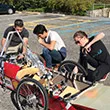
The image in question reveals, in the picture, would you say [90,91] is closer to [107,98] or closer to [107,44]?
[107,98]

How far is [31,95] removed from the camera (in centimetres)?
430

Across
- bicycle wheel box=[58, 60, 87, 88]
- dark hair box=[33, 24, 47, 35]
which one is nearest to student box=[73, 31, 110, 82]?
bicycle wheel box=[58, 60, 87, 88]

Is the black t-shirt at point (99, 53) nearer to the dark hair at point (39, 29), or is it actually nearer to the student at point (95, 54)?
the student at point (95, 54)

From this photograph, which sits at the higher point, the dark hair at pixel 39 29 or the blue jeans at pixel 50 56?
the dark hair at pixel 39 29

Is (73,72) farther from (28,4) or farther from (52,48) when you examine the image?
(28,4)

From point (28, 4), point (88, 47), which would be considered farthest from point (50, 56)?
point (28, 4)

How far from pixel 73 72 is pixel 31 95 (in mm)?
979

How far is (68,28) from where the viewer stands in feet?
41.4

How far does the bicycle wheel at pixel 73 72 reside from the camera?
4664 millimetres

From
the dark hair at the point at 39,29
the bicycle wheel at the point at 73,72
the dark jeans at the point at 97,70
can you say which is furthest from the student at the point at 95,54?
the dark hair at the point at 39,29

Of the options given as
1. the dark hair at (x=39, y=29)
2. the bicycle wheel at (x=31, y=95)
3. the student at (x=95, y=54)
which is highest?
the dark hair at (x=39, y=29)

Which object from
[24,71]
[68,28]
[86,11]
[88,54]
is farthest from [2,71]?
[86,11]

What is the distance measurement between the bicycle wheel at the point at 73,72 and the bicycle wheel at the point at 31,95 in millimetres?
770

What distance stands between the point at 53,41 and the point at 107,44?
3862 mm
